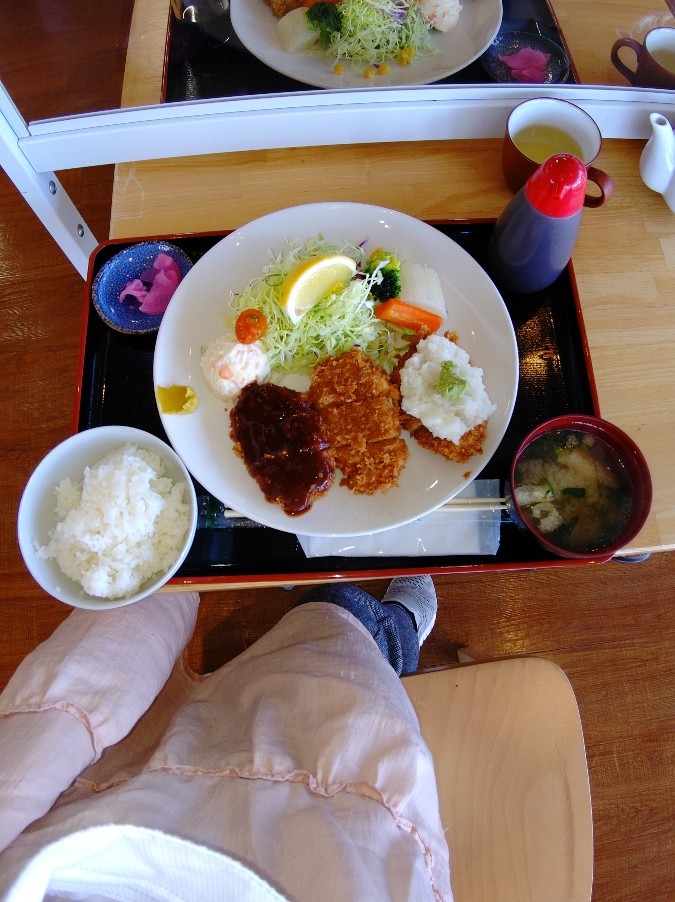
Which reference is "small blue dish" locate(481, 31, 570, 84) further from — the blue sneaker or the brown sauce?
the blue sneaker

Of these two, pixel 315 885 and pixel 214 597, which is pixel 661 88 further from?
pixel 214 597

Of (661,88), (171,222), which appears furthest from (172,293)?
(661,88)

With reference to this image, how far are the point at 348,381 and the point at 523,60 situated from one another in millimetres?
1193

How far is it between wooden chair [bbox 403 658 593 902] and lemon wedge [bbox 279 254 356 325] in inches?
46.5

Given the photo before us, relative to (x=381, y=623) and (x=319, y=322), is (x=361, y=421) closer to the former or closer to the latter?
(x=319, y=322)

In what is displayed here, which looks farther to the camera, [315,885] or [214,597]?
[214,597]

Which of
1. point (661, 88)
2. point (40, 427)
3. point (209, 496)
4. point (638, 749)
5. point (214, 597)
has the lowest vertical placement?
point (638, 749)

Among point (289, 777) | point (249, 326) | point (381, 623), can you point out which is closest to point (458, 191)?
point (249, 326)

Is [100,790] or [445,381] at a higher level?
[445,381]

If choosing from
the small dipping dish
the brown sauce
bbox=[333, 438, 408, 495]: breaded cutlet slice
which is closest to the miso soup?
the small dipping dish

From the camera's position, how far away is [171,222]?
6.30ft

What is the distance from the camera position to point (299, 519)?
155cm

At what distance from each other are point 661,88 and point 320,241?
Answer: 1182 mm

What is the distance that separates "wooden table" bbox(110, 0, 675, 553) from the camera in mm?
1822
